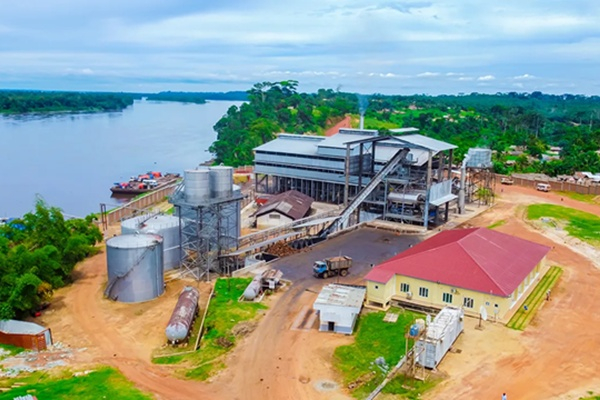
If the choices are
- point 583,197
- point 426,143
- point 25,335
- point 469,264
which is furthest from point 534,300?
point 583,197

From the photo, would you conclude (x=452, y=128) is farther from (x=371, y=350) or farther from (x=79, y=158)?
(x=371, y=350)

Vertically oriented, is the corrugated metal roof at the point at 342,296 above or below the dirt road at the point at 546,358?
above

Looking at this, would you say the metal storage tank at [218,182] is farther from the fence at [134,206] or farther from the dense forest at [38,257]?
the fence at [134,206]

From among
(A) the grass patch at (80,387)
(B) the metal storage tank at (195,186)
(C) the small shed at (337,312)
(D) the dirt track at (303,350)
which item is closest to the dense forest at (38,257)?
(D) the dirt track at (303,350)

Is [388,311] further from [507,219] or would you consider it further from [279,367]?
[507,219]

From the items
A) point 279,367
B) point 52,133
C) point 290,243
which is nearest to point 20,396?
point 279,367

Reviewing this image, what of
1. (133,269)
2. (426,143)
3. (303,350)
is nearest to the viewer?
(303,350)

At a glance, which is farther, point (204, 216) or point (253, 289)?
point (204, 216)
